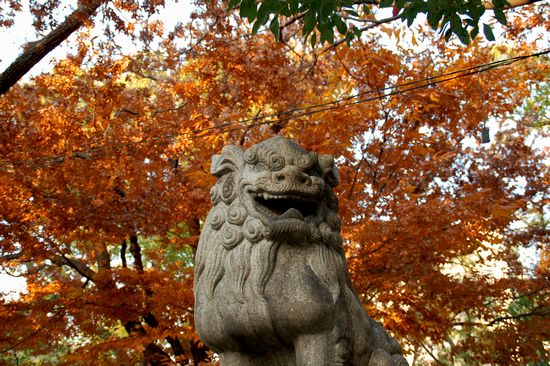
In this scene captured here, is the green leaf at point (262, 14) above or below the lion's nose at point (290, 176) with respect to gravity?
above

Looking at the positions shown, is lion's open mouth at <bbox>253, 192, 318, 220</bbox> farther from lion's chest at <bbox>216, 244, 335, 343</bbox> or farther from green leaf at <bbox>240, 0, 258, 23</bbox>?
green leaf at <bbox>240, 0, 258, 23</bbox>

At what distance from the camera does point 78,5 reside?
816 centimetres

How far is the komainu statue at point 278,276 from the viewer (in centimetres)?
362

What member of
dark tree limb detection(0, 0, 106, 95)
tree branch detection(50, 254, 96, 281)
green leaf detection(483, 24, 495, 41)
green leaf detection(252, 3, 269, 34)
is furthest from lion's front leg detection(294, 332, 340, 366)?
tree branch detection(50, 254, 96, 281)

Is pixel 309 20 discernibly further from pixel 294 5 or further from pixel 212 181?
pixel 212 181

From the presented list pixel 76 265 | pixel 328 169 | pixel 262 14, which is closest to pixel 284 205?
pixel 328 169

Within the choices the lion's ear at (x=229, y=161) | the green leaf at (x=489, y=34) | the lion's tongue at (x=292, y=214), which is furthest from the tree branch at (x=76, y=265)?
the green leaf at (x=489, y=34)

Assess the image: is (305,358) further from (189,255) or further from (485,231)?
(189,255)

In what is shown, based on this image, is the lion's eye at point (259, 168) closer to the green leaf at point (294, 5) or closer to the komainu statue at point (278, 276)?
the komainu statue at point (278, 276)

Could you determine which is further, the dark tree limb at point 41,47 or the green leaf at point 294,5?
the dark tree limb at point 41,47

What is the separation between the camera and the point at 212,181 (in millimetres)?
7840

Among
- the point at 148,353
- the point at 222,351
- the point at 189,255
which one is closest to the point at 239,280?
the point at 222,351

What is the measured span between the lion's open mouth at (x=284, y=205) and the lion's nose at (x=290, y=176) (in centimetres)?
11

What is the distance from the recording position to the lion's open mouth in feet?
12.8
